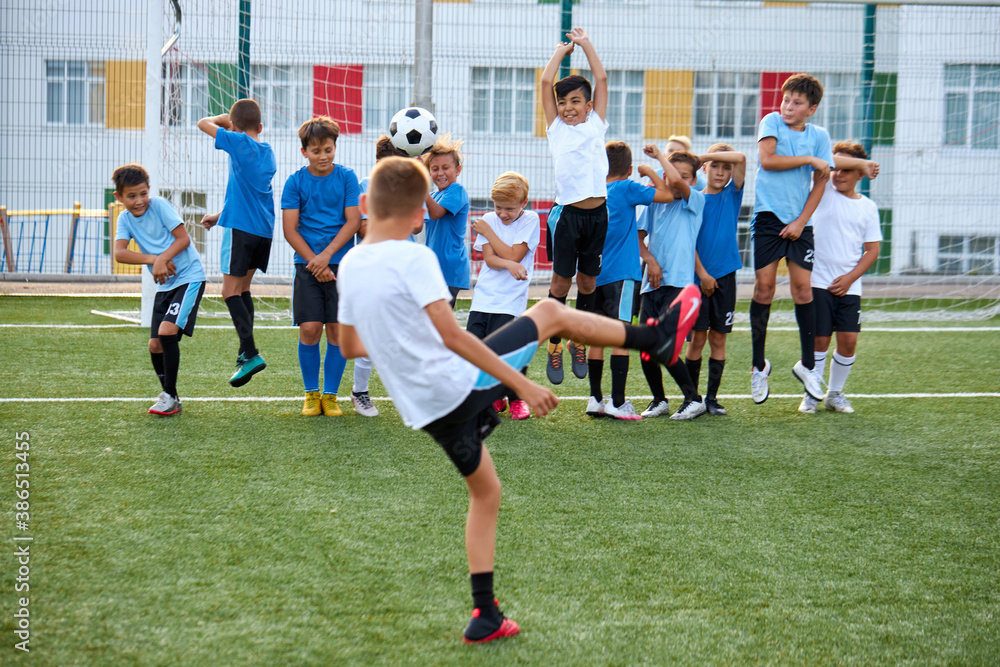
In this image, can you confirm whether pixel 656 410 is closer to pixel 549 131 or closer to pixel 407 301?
pixel 549 131

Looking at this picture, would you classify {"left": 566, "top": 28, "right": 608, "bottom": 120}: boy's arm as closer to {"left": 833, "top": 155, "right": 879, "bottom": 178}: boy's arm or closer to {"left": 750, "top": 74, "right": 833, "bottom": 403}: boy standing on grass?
{"left": 750, "top": 74, "right": 833, "bottom": 403}: boy standing on grass

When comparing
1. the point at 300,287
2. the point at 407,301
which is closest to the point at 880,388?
the point at 300,287

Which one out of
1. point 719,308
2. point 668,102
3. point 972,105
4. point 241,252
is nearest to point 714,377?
point 719,308

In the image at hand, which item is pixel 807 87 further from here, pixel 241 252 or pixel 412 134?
pixel 241 252

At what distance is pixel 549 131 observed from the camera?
5.00 m

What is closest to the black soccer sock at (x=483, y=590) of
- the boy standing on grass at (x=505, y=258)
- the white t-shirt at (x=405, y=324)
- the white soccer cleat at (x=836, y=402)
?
the white t-shirt at (x=405, y=324)

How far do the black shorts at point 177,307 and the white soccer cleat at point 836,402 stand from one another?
4.01 m

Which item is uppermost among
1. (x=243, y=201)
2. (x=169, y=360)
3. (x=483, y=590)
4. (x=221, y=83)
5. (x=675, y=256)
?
(x=221, y=83)

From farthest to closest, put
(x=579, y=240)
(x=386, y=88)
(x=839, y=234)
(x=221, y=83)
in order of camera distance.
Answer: (x=386, y=88) → (x=221, y=83) → (x=839, y=234) → (x=579, y=240)

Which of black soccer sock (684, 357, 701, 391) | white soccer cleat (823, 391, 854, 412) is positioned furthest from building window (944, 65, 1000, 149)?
black soccer sock (684, 357, 701, 391)

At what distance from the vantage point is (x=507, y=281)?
5.21m

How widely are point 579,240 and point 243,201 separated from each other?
2129 mm

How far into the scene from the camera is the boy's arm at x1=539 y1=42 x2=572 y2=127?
4723mm

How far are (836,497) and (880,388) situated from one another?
2882mm
